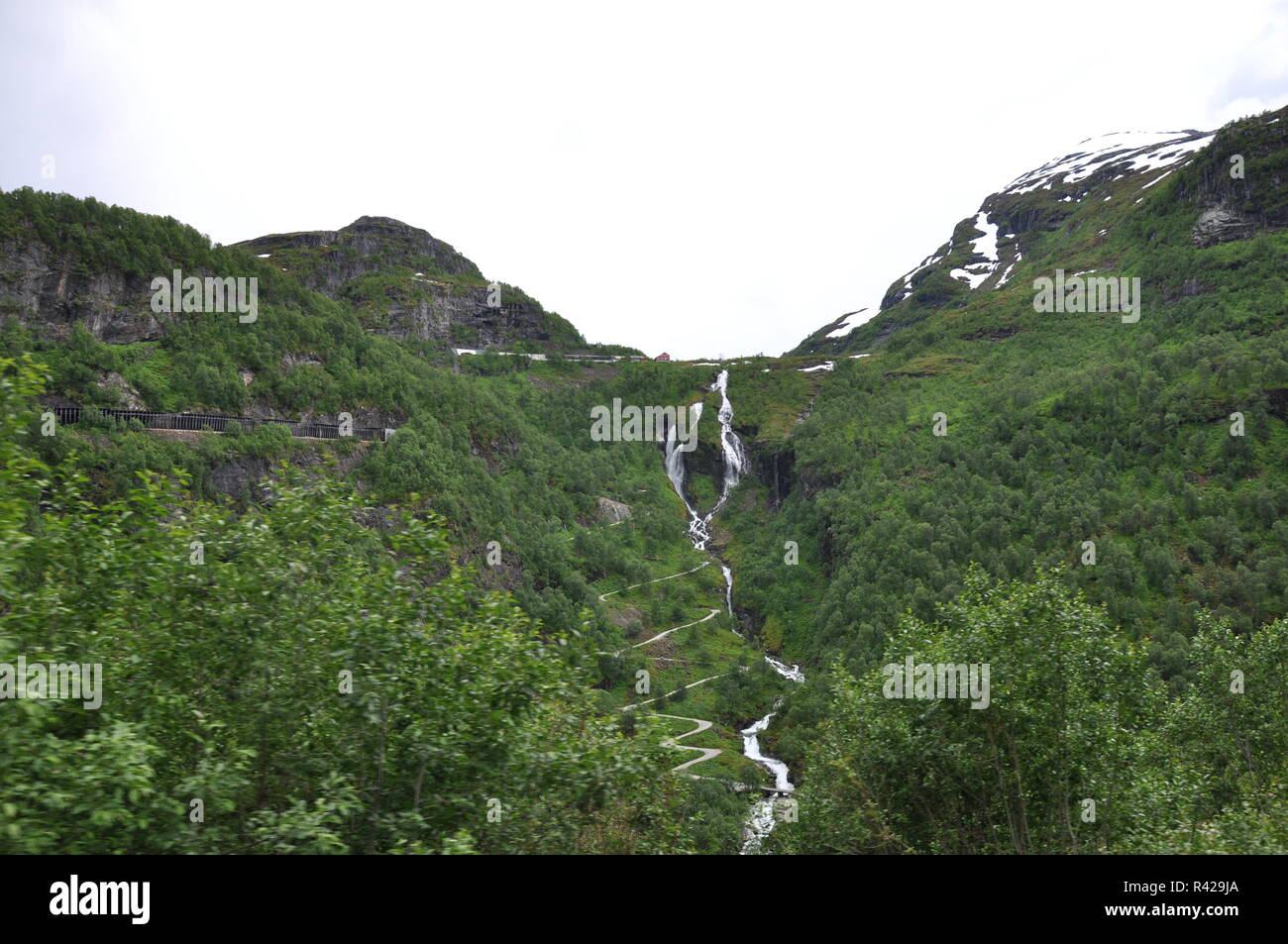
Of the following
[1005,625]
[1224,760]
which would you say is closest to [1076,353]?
[1224,760]

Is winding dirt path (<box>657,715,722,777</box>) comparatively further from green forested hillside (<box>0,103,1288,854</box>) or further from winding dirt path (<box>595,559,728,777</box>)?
green forested hillside (<box>0,103,1288,854</box>)

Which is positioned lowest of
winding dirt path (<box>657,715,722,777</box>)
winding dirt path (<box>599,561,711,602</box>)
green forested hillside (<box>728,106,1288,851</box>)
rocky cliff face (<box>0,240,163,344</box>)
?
winding dirt path (<box>657,715,722,777</box>)

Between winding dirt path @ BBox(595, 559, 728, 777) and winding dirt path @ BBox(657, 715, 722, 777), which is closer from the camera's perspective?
winding dirt path @ BBox(657, 715, 722, 777)

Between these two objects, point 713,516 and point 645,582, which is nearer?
point 645,582

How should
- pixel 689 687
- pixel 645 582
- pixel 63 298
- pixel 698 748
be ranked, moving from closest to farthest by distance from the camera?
pixel 698 748
pixel 689 687
pixel 63 298
pixel 645 582

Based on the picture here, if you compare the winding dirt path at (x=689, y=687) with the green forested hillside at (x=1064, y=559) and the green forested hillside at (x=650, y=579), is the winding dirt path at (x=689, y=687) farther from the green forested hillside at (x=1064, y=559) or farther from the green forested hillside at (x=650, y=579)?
the green forested hillside at (x=1064, y=559)

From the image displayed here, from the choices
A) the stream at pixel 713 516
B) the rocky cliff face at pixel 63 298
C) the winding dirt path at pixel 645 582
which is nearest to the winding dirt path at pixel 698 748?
the stream at pixel 713 516

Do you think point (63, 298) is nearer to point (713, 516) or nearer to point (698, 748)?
point (698, 748)

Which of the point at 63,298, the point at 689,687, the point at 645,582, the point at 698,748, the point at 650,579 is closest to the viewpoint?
the point at 698,748

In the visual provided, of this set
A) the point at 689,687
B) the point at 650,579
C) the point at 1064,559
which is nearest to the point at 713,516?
the point at 650,579

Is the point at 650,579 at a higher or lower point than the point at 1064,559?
lower

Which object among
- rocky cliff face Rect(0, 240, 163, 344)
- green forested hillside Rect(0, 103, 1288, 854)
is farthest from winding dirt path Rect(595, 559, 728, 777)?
rocky cliff face Rect(0, 240, 163, 344)
